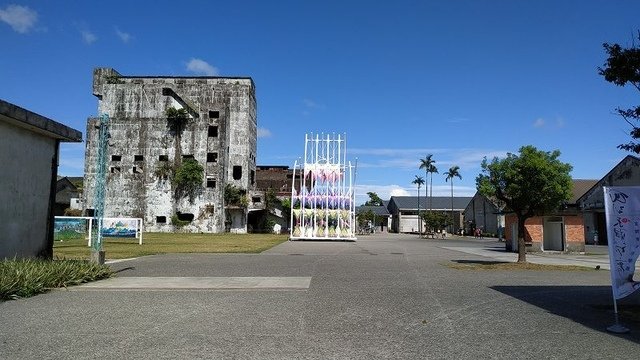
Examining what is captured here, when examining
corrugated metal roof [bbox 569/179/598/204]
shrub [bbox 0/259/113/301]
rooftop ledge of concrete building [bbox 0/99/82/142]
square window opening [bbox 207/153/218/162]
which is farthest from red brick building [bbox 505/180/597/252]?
square window opening [bbox 207/153/218/162]

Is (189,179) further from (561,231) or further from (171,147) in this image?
(561,231)

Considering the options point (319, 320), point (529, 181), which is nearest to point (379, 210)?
point (529, 181)

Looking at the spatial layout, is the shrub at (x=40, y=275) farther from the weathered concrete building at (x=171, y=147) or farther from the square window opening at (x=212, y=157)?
the square window opening at (x=212, y=157)

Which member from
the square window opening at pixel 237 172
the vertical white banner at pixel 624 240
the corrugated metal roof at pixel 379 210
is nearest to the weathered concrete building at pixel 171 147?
the square window opening at pixel 237 172

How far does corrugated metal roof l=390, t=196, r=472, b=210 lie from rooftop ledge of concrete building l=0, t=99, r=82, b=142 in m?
93.1

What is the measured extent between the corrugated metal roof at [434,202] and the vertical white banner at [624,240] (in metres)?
97.9

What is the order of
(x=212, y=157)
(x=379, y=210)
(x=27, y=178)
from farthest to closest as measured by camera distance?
(x=379, y=210) < (x=212, y=157) < (x=27, y=178)

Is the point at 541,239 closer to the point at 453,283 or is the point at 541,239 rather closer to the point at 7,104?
the point at 453,283

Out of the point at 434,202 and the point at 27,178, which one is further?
the point at 434,202

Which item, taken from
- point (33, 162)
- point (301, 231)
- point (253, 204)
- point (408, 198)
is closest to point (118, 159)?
point (253, 204)

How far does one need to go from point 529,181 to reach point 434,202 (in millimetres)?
91972

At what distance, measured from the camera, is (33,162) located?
50.6ft

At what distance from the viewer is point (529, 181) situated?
63.4 ft

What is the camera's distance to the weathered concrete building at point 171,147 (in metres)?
58.1
